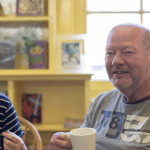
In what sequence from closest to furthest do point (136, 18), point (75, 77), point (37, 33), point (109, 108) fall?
point (109, 108) < point (75, 77) < point (37, 33) < point (136, 18)

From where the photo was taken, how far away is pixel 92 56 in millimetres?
2277

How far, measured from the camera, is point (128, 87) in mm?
805

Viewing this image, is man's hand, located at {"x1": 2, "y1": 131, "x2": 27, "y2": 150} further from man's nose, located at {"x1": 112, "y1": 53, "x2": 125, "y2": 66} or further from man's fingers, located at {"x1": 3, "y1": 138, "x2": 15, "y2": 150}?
man's nose, located at {"x1": 112, "y1": 53, "x2": 125, "y2": 66}

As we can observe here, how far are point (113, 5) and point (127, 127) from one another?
1.76m

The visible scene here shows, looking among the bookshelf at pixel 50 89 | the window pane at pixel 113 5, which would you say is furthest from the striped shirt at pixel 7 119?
the window pane at pixel 113 5

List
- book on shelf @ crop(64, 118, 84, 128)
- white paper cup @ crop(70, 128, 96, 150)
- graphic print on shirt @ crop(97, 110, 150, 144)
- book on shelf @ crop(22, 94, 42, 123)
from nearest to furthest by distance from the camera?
white paper cup @ crop(70, 128, 96, 150)
graphic print on shirt @ crop(97, 110, 150, 144)
book on shelf @ crop(64, 118, 84, 128)
book on shelf @ crop(22, 94, 42, 123)

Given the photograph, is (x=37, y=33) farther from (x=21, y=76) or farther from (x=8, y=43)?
(x=21, y=76)

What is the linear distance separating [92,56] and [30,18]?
30.4 inches

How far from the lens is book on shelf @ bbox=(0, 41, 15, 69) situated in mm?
1949

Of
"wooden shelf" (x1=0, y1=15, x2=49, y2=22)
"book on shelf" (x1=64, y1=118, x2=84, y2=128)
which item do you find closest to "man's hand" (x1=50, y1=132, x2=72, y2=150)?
"book on shelf" (x1=64, y1=118, x2=84, y2=128)

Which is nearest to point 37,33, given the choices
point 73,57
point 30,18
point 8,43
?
point 30,18

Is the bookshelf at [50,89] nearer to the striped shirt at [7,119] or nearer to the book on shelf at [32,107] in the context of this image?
the book on shelf at [32,107]

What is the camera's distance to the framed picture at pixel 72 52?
6.54 feet

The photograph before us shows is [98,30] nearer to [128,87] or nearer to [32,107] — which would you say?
[32,107]
